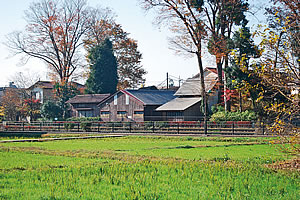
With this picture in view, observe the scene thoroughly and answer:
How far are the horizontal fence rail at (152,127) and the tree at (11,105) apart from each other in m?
16.7

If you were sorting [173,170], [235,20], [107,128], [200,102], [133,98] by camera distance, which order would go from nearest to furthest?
[173,170] → [235,20] → [107,128] → [200,102] → [133,98]

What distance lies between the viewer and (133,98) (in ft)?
182

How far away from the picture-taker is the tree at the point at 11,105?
234 feet

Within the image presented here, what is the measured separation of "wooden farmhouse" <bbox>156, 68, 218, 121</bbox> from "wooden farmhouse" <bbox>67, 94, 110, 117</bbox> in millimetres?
13951

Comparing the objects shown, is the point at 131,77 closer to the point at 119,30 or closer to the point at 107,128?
the point at 119,30

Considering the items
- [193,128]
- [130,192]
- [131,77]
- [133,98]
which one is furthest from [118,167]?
[131,77]

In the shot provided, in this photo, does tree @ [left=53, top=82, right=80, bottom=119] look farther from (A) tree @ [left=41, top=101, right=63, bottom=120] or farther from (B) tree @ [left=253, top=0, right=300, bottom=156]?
(B) tree @ [left=253, top=0, right=300, bottom=156]

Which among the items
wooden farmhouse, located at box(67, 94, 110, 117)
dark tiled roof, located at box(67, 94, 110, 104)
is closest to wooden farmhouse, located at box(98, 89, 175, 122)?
dark tiled roof, located at box(67, 94, 110, 104)

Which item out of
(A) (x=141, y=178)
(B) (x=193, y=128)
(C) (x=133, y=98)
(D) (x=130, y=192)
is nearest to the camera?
(D) (x=130, y=192)

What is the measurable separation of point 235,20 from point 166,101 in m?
18.5

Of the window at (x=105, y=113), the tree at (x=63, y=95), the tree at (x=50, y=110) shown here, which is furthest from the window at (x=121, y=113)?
the tree at (x=50, y=110)

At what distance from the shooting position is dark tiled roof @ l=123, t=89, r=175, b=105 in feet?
181

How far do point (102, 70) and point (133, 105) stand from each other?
13191mm

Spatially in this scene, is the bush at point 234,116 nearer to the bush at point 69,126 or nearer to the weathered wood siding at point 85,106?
the bush at point 69,126
